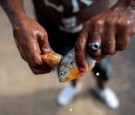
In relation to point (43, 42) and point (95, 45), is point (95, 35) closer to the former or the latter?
point (95, 45)

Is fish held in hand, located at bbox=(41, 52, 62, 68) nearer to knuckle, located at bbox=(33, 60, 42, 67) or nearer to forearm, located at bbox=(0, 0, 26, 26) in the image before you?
knuckle, located at bbox=(33, 60, 42, 67)

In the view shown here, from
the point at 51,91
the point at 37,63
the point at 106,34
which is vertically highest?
the point at 106,34

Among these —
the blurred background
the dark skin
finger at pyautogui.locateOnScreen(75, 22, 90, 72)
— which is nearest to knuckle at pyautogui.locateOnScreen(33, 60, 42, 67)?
the dark skin

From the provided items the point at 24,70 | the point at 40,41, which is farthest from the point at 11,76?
the point at 40,41

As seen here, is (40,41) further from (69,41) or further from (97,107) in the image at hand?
(97,107)

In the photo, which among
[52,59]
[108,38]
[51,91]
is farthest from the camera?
[51,91]

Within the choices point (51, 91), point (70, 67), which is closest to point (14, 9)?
point (70, 67)

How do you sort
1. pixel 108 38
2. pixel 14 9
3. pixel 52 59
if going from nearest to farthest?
pixel 108 38, pixel 52 59, pixel 14 9

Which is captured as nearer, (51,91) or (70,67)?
(70,67)
